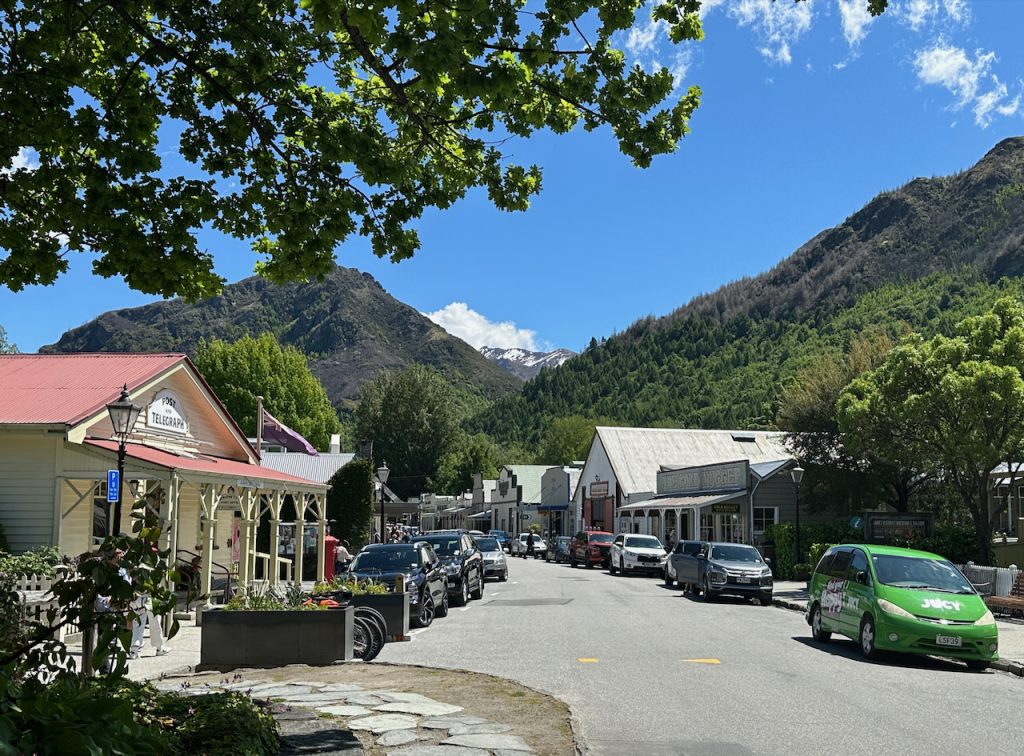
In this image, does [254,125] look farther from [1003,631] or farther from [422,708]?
[1003,631]

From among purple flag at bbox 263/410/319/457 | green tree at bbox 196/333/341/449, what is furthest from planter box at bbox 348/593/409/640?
green tree at bbox 196/333/341/449

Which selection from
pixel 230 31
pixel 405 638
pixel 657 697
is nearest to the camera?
pixel 230 31

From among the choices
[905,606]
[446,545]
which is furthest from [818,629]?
[446,545]

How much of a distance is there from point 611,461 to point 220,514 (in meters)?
35.5

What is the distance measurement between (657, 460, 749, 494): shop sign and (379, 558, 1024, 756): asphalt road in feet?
67.4

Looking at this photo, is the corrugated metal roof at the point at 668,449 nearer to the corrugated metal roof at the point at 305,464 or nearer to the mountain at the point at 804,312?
the mountain at the point at 804,312

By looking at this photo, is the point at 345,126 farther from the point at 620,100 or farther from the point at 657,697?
the point at 657,697

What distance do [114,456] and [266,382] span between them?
50.1m

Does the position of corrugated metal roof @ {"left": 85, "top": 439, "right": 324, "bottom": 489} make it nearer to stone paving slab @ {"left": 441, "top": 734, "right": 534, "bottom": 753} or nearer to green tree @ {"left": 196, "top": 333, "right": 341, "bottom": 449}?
stone paving slab @ {"left": 441, "top": 734, "right": 534, "bottom": 753}

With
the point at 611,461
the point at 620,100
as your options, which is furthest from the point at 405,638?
the point at 611,461

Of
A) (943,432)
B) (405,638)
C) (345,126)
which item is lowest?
(405,638)

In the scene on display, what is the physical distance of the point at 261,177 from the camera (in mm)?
9320

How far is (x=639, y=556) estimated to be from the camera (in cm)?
3859

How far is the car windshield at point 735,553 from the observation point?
26250 millimetres
